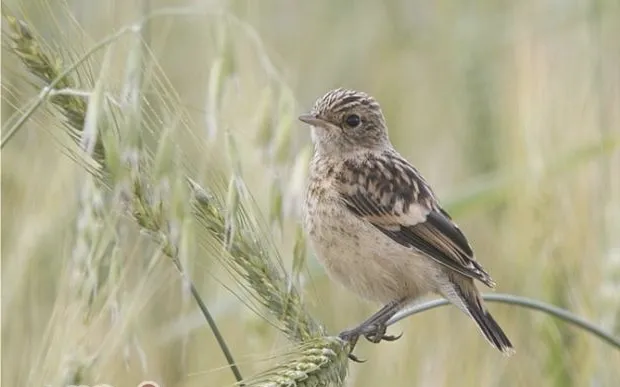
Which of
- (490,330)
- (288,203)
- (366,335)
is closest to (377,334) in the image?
(366,335)

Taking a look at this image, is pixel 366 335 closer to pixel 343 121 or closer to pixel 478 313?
pixel 478 313

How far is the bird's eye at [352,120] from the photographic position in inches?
162

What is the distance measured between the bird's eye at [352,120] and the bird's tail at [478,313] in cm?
77

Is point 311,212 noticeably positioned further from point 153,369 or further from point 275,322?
point 275,322

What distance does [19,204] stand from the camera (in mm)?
3400

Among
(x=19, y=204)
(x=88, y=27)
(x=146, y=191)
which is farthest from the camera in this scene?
(x=88, y=27)

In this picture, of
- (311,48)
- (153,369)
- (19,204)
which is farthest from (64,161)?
(311,48)

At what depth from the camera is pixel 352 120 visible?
4.13 metres

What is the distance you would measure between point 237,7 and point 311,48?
161 centimetres

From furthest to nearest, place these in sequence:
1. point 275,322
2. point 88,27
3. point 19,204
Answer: point 88,27, point 19,204, point 275,322

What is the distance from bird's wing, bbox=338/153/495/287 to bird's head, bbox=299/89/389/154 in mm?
186

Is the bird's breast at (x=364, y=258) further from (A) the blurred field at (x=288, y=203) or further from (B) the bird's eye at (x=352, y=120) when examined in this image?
(B) the bird's eye at (x=352, y=120)

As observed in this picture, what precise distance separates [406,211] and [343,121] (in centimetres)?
52

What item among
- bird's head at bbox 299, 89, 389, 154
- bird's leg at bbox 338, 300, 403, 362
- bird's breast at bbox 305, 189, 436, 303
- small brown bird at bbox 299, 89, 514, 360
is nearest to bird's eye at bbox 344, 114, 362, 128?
bird's head at bbox 299, 89, 389, 154
